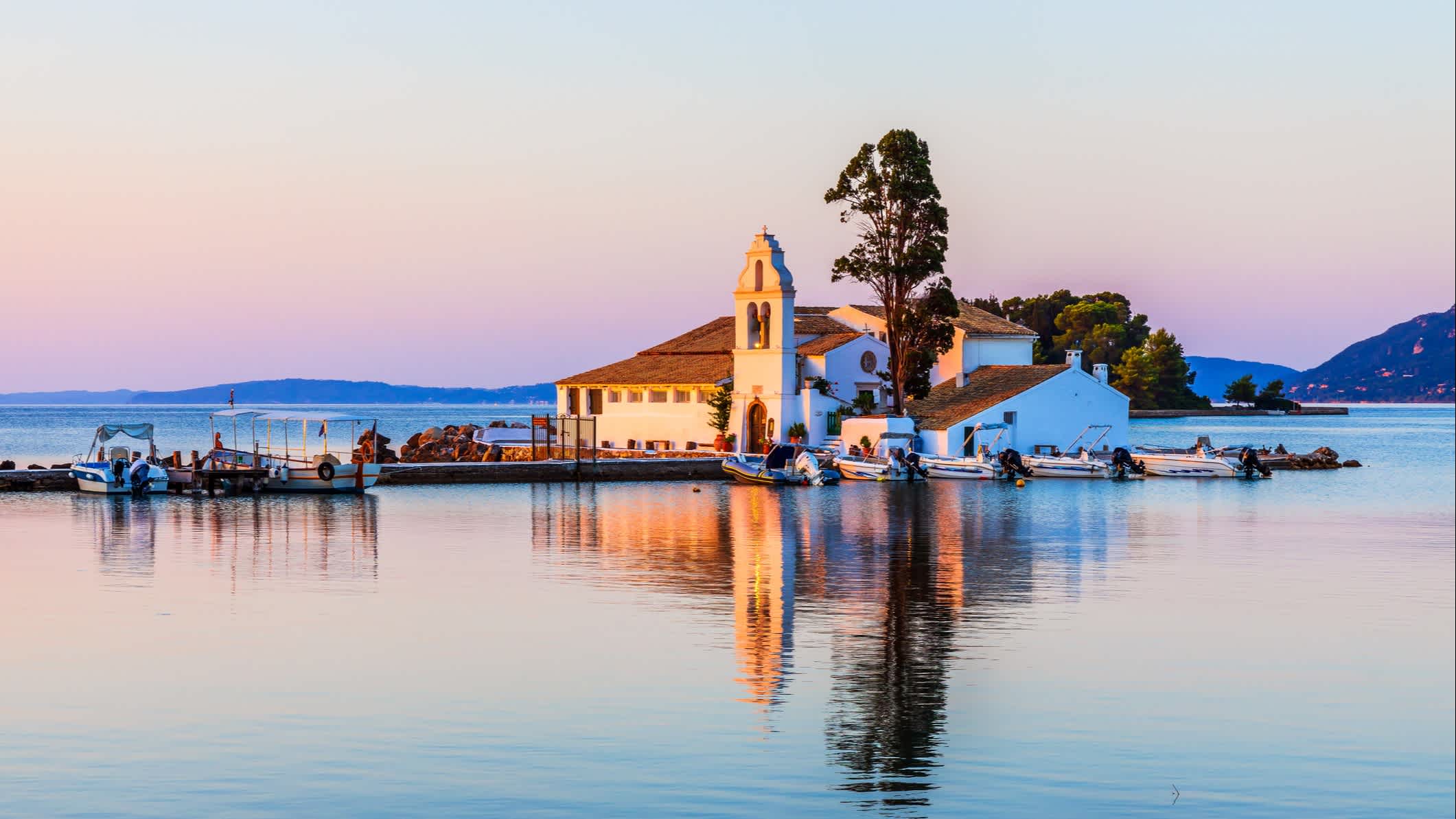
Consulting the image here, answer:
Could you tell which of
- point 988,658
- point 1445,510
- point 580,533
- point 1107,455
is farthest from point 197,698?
point 1107,455

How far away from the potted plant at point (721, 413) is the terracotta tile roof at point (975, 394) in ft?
25.5

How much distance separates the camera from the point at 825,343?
70.1 m

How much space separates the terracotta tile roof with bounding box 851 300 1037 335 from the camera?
2933 inches

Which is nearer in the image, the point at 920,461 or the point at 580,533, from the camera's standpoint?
the point at 580,533

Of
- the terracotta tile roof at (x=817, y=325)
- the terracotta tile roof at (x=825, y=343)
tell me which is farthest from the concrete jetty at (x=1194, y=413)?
the terracotta tile roof at (x=825, y=343)

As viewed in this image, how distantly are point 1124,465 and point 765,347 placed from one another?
51.3 ft

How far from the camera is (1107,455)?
68.1 meters

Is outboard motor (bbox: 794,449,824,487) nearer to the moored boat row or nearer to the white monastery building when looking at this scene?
the moored boat row

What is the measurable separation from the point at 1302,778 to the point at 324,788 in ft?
29.6

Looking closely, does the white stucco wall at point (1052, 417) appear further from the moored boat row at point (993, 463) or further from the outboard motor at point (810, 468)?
the outboard motor at point (810, 468)

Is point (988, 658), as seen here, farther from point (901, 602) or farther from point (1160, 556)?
point (1160, 556)

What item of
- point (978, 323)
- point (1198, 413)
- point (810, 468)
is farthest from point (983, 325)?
point (1198, 413)

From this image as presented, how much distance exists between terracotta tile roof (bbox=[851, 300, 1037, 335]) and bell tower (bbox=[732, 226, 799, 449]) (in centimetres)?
881

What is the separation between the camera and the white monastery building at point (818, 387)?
216 ft
